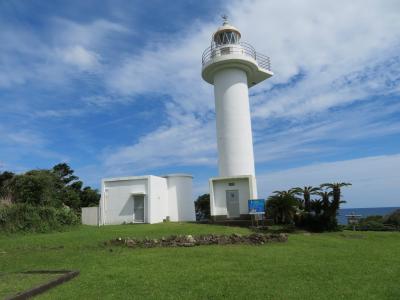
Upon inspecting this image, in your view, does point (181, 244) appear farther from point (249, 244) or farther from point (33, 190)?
point (33, 190)

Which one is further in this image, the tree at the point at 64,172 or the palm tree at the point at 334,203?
the tree at the point at 64,172

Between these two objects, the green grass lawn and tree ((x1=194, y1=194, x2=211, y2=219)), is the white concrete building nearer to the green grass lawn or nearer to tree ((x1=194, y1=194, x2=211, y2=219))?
tree ((x1=194, y1=194, x2=211, y2=219))

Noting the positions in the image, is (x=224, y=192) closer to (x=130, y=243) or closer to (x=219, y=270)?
(x=130, y=243)

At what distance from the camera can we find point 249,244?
11.8 metres

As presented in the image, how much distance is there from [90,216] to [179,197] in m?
5.96

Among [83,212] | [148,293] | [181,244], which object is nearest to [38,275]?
[148,293]

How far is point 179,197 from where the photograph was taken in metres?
24.3

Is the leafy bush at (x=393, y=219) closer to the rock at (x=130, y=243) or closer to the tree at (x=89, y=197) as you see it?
the rock at (x=130, y=243)

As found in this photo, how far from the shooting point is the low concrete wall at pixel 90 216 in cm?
2242

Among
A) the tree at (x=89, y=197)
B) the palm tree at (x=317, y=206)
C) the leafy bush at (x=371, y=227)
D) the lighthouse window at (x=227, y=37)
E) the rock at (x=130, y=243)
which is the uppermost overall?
the lighthouse window at (x=227, y=37)

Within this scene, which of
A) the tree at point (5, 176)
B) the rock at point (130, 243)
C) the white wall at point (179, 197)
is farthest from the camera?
the tree at point (5, 176)

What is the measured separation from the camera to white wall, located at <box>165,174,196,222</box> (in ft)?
79.3

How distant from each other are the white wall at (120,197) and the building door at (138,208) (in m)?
0.21

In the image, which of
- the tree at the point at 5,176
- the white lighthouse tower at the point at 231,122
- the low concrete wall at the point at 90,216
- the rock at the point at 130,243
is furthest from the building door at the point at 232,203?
the tree at the point at 5,176
